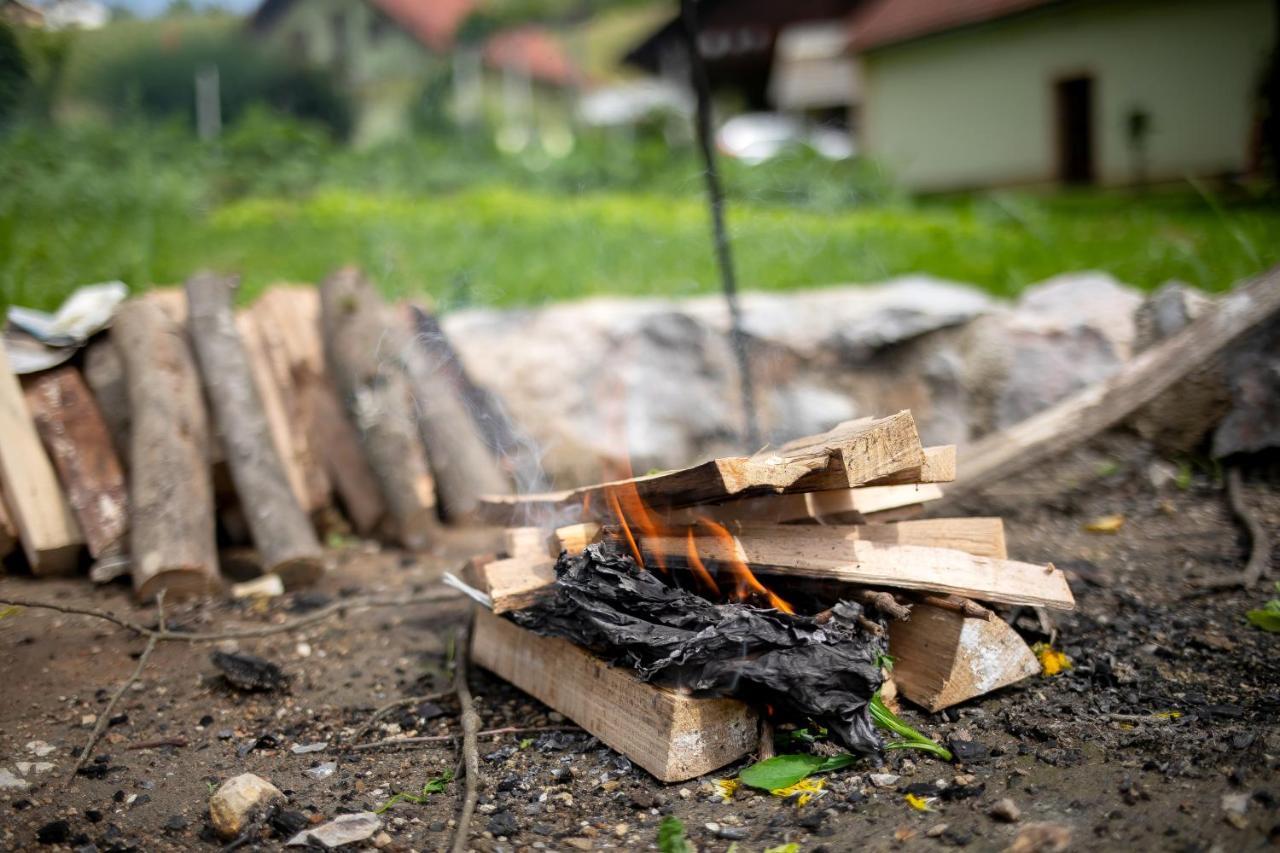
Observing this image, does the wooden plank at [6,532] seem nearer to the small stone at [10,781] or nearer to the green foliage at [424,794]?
the small stone at [10,781]

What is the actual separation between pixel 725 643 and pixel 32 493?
2795 millimetres

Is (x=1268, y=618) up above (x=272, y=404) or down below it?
below

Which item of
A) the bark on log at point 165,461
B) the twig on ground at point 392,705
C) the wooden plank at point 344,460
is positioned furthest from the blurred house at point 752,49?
the twig on ground at point 392,705

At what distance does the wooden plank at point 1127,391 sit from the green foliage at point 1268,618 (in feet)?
3.61

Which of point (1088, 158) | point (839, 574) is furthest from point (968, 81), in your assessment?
point (839, 574)

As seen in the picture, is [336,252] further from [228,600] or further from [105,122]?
[228,600]

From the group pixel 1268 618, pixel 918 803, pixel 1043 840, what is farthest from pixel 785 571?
pixel 1268 618

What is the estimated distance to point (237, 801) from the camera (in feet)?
7.23

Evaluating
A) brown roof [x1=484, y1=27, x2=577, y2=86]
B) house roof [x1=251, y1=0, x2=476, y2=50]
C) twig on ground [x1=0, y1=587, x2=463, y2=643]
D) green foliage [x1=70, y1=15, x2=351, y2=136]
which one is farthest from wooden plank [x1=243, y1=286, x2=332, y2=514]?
brown roof [x1=484, y1=27, x2=577, y2=86]

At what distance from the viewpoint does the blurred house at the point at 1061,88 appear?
10.6m

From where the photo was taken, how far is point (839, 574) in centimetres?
252

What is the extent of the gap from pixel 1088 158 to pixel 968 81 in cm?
220

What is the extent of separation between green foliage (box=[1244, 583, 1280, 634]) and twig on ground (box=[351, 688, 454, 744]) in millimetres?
2474

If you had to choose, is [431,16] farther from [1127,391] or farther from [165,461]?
[1127,391]
